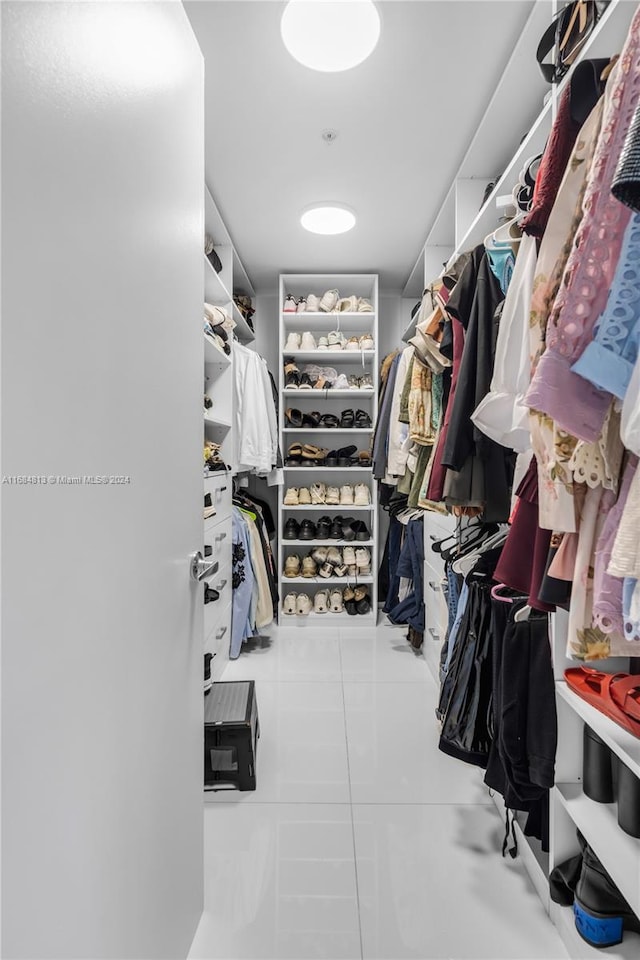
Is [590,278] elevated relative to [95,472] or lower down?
elevated

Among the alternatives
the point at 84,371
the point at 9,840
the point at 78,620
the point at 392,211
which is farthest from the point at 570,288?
the point at 392,211

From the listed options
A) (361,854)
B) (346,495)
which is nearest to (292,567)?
(346,495)

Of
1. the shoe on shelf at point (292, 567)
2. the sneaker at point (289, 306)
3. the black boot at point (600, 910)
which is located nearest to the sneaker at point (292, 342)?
the sneaker at point (289, 306)

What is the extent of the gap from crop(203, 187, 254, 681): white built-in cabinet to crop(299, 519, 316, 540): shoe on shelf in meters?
0.76

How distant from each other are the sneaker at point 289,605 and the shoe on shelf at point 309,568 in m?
0.17

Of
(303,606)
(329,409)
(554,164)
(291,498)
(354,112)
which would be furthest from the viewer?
(329,409)

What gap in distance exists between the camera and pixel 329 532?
3.36 m

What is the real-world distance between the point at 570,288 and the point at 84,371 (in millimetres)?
654

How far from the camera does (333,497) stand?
3.30m

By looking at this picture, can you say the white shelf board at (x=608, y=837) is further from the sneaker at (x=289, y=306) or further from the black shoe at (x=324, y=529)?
the sneaker at (x=289, y=306)

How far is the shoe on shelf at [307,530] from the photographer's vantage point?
3.26m

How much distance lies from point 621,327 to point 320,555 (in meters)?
2.83

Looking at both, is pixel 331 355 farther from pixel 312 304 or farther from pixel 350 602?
pixel 350 602

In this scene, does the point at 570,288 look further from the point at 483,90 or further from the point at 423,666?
the point at 423,666
